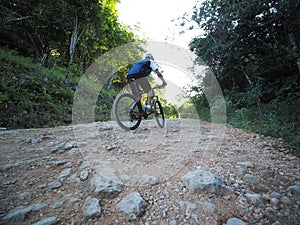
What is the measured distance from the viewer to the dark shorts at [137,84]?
3994mm

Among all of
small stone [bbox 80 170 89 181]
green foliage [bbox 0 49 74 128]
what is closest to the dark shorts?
small stone [bbox 80 170 89 181]

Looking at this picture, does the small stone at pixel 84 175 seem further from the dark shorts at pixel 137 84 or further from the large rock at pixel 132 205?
the dark shorts at pixel 137 84

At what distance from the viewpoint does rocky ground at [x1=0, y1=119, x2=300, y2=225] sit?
1.29 metres

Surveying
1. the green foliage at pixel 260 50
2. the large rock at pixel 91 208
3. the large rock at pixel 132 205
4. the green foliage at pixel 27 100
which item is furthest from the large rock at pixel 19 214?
the green foliage at pixel 260 50

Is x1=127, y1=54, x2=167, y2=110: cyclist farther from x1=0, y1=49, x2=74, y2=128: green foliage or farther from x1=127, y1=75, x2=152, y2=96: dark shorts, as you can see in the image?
x1=0, y1=49, x2=74, y2=128: green foliage

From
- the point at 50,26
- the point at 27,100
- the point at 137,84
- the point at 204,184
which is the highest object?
the point at 50,26

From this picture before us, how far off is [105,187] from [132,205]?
400 mm

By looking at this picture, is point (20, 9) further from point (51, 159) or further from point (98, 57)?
point (51, 159)

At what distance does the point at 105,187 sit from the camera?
5.29ft

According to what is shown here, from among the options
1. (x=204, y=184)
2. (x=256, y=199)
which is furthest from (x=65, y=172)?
(x=256, y=199)

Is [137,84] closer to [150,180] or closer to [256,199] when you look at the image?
[150,180]

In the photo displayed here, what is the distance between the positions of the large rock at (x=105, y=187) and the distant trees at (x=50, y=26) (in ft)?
31.0

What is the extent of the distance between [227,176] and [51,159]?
8.42 ft

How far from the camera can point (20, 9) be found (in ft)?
28.0
